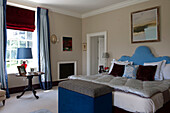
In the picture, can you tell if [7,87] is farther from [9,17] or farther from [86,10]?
[86,10]

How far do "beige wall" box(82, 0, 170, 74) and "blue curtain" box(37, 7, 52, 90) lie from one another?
76.9 inches

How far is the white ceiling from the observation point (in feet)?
15.9

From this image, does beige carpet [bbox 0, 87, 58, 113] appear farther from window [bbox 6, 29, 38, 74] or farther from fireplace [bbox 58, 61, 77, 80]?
fireplace [bbox 58, 61, 77, 80]

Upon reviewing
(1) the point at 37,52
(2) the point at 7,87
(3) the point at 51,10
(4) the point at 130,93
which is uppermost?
(3) the point at 51,10

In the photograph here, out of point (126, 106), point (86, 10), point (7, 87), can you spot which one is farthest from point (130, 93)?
point (86, 10)

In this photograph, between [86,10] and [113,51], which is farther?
[86,10]

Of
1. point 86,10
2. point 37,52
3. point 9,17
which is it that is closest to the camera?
point 9,17

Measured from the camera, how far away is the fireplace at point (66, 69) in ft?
18.8

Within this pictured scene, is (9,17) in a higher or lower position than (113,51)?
higher

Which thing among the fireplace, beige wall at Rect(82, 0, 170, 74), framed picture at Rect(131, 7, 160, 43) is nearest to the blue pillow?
beige wall at Rect(82, 0, 170, 74)

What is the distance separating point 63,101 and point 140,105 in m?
1.31

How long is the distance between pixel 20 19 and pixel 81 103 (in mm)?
3863

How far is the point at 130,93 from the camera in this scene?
2373 mm

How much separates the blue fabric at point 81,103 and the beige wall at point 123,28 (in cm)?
279
